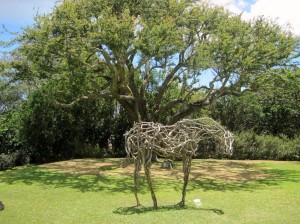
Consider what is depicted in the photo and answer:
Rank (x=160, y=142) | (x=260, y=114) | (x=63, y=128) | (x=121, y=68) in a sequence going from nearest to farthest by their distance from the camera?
(x=160, y=142), (x=121, y=68), (x=63, y=128), (x=260, y=114)

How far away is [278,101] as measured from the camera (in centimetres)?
2897

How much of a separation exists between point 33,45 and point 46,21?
1142 millimetres

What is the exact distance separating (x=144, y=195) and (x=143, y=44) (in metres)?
6.46

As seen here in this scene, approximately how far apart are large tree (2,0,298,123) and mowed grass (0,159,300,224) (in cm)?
428

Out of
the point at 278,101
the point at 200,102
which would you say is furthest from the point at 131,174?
the point at 278,101

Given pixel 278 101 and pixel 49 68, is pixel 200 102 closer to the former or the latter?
pixel 49 68

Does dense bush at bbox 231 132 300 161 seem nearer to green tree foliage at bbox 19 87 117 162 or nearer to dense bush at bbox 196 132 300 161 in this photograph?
dense bush at bbox 196 132 300 161

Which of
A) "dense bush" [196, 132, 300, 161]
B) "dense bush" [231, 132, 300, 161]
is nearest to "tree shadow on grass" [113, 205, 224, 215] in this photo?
"dense bush" [196, 132, 300, 161]

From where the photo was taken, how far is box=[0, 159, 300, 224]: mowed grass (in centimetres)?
913

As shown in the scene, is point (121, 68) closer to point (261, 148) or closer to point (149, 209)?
point (149, 209)

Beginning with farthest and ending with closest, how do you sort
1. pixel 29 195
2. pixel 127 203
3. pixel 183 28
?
pixel 183 28
pixel 29 195
pixel 127 203

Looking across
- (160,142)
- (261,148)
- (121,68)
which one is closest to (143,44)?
(121,68)

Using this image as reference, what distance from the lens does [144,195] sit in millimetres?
12352

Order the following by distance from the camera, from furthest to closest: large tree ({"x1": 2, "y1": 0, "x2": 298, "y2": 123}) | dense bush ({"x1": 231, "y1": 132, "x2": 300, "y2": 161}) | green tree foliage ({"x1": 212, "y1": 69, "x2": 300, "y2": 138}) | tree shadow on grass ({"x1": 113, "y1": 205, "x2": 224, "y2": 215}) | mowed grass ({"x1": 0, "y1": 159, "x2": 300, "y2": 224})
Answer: green tree foliage ({"x1": 212, "y1": 69, "x2": 300, "y2": 138}) → dense bush ({"x1": 231, "y1": 132, "x2": 300, "y2": 161}) → large tree ({"x1": 2, "y1": 0, "x2": 298, "y2": 123}) → tree shadow on grass ({"x1": 113, "y1": 205, "x2": 224, "y2": 215}) → mowed grass ({"x1": 0, "y1": 159, "x2": 300, "y2": 224})
